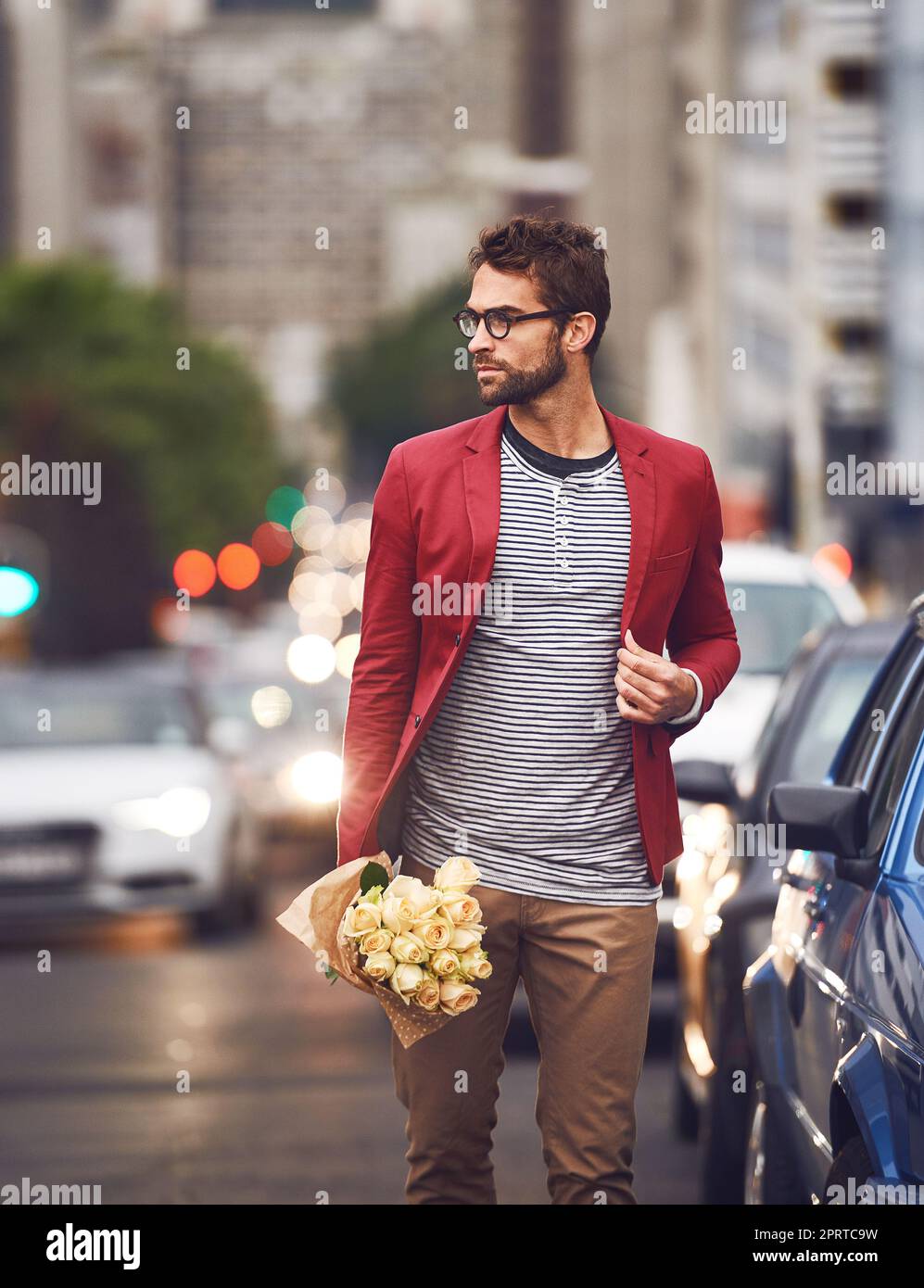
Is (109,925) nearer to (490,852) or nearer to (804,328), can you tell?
(490,852)

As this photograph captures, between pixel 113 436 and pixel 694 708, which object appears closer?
pixel 694 708

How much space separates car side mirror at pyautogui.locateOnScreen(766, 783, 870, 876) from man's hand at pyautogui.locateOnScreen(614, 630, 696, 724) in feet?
1.79

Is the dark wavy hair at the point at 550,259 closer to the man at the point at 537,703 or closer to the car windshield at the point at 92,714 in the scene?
the man at the point at 537,703

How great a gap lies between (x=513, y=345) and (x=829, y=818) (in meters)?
1.05

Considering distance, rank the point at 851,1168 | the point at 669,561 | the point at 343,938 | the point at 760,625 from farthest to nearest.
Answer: the point at 760,625 < the point at 669,561 < the point at 343,938 < the point at 851,1168

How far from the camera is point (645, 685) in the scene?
4207 millimetres

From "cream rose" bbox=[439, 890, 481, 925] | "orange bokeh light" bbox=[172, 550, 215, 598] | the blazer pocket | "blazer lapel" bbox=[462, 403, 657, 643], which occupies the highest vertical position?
"blazer lapel" bbox=[462, 403, 657, 643]

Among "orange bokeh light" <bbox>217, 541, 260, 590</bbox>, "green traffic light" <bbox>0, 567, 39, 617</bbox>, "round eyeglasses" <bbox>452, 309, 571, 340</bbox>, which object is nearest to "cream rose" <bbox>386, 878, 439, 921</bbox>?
"round eyeglasses" <bbox>452, 309, 571, 340</bbox>

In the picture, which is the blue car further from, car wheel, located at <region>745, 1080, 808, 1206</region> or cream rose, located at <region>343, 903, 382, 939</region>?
cream rose, located at <region>343, 903, 382, 939</region>

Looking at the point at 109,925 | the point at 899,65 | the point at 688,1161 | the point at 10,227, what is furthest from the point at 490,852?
the point at 10,227

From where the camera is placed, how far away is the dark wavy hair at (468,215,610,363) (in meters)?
4.32

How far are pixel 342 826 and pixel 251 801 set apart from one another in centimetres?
1196

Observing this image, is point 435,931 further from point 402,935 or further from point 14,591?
point 14,591

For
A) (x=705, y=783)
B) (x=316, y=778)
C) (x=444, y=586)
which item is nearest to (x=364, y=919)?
(x=444, y=586)
